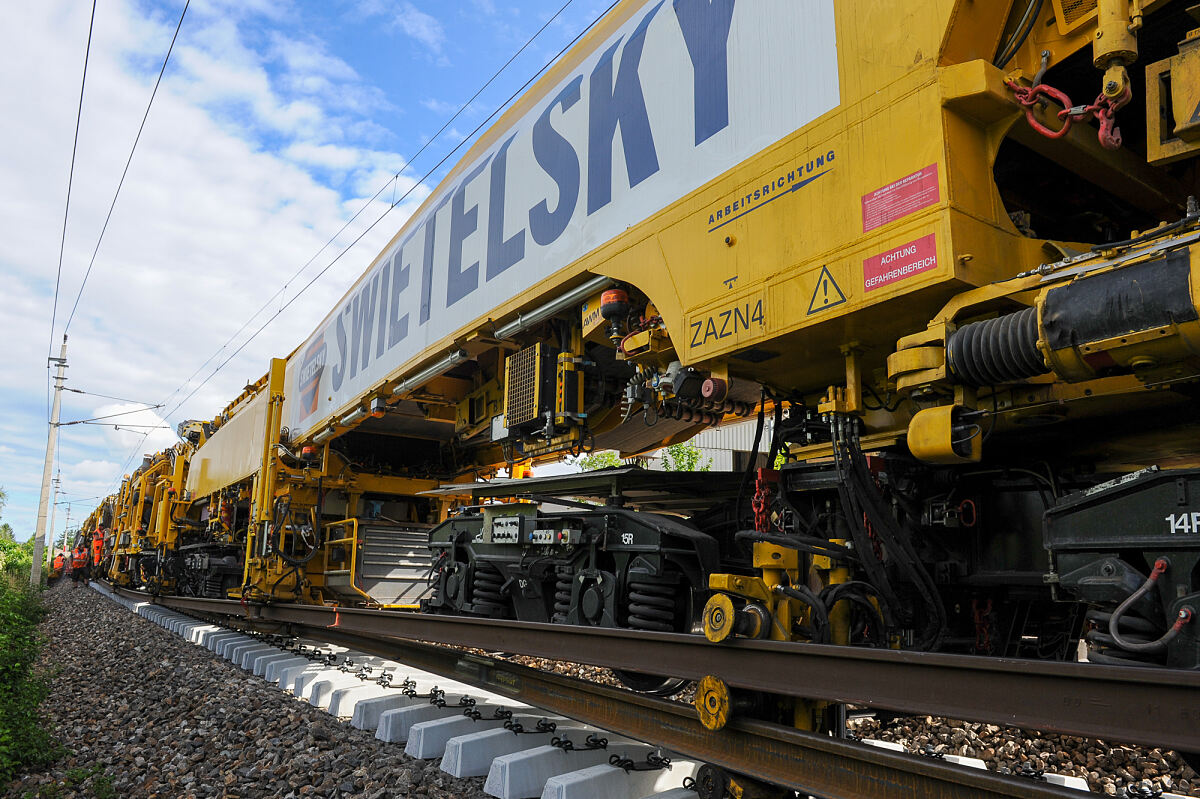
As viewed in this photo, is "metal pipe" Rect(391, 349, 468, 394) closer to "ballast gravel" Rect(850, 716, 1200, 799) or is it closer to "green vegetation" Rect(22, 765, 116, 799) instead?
"green vegetation" Rect(22, 765, 116, 799)

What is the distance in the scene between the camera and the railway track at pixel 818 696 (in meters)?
2.12

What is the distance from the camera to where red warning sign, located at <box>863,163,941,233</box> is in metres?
2.93

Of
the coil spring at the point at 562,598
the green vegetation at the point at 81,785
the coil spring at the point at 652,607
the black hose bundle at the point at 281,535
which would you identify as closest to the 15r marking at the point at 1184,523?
the coil spring at the point at 652,607

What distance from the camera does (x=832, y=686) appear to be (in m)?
2.86

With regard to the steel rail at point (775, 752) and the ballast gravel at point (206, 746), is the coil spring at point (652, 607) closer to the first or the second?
the steel rail at point (775, 752)

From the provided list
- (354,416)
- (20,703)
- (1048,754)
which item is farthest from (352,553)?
(1048,754)

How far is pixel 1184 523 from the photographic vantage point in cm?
227

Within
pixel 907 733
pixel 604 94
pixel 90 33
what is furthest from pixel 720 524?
pixel 90 33

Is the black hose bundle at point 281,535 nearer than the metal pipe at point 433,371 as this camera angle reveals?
No

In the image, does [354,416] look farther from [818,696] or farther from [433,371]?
[818,696]

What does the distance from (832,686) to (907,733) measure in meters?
3.11

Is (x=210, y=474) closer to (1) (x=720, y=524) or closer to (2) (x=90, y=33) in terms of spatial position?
Result: (2) (x=90, y=33)

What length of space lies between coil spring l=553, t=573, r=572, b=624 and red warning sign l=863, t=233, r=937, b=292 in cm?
279

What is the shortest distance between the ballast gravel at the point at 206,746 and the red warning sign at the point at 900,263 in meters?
3.08
